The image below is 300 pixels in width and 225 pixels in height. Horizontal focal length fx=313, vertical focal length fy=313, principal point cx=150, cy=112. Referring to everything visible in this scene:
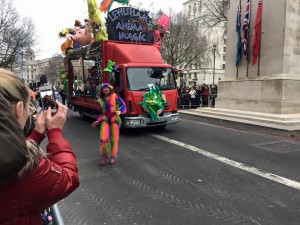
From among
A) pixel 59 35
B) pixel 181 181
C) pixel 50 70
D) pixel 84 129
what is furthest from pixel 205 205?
pixel 50 70

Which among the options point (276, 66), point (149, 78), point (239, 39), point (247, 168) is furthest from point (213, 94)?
point (247, 168)

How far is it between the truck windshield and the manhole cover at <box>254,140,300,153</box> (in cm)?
371

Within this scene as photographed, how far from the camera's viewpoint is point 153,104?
990cm

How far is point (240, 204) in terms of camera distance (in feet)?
14.5

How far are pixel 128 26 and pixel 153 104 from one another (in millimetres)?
3674

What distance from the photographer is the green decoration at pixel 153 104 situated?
9.91 m

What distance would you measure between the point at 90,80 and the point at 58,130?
11430 millimetres

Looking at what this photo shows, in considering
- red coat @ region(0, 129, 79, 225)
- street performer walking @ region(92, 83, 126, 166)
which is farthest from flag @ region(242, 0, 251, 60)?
red coat @ region(0, 129, 79, 225)

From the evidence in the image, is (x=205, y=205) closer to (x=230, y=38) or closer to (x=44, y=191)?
(x=44, y=191)

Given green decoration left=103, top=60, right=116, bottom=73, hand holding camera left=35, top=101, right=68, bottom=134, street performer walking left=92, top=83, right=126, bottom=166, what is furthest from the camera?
green decoration left=103, top=60, right=116, bottom=73

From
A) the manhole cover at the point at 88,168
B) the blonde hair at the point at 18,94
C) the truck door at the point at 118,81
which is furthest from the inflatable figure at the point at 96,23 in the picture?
the blonde hair at the point at 18,94

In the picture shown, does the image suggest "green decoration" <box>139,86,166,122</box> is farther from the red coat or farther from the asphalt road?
the red coat

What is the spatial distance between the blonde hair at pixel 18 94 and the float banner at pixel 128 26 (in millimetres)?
10557

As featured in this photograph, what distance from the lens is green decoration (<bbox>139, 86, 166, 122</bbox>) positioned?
32.5 feet
